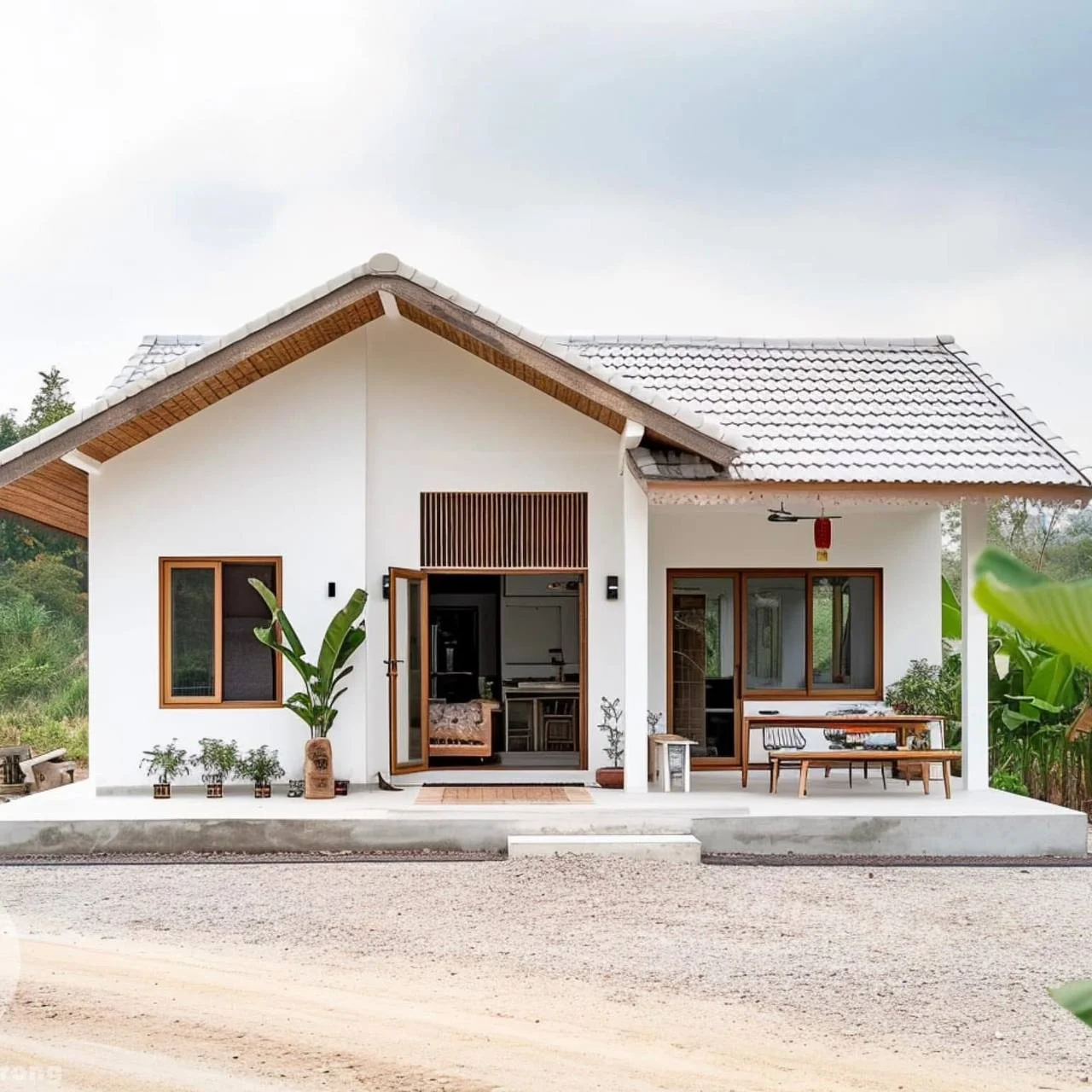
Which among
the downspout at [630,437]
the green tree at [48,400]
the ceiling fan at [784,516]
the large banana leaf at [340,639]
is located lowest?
the large banana leaf at [340,639]

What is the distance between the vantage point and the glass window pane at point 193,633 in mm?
12391

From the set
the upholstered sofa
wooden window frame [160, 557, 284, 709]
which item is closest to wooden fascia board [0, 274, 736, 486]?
wooden window frame [160, 557, 284, 709]

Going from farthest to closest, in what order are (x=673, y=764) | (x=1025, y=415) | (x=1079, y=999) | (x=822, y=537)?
(x=1025, y=415), (x=822, y=537), (x=673, y=764), (x=1079, y=999)

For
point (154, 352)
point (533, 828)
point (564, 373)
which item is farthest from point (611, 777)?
point (154, 352)

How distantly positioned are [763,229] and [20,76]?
15905 mm

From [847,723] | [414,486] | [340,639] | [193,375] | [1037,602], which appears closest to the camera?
[1037,602]

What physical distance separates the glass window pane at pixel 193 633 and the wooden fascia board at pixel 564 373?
3220 mm

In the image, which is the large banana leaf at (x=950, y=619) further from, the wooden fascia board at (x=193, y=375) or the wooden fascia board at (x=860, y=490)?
the wooden fascia board at (x=193, y=375)

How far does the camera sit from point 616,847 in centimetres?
1054

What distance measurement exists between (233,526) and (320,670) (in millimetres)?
1663

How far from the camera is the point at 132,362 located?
13.9 meters

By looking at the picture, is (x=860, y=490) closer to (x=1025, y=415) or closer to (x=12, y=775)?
(x=1025, y=415)

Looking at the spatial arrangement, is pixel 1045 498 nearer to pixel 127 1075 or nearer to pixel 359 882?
pixel 359 882

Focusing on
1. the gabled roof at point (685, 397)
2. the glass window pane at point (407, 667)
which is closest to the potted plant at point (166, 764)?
the glass window pane at point (407, 667)
